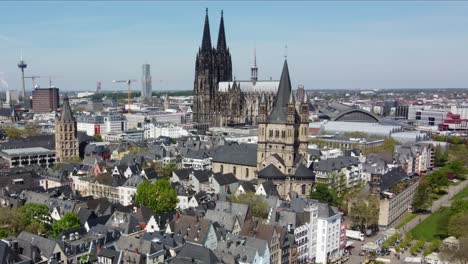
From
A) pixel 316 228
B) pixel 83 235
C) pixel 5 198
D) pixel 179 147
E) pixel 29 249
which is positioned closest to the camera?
pixel 29 249

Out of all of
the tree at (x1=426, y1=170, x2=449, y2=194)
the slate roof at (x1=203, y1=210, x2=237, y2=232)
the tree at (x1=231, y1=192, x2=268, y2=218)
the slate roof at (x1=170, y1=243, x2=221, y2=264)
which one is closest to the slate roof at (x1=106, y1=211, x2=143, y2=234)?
the slate roof at (x1=203, y1=210, x2=237, y2=232)

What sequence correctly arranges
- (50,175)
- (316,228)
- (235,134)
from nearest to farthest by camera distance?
(316,228)
(50,175)
(235,134)

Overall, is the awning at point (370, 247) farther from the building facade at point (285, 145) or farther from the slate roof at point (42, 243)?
the slate roof at point (42, 243)

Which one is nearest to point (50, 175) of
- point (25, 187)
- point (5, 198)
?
point (25, 187)

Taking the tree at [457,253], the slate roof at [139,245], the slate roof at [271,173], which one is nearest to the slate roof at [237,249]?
the slate roof at [139,245]

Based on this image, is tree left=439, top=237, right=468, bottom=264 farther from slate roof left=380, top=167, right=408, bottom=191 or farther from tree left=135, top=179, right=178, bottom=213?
tree left=135, top=179, right=178, bottom=213

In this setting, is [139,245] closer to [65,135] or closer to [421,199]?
[421,199]

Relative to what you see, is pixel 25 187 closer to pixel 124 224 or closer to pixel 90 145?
pixel 124 224
